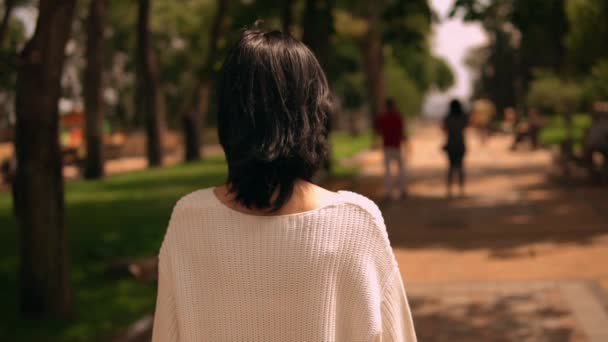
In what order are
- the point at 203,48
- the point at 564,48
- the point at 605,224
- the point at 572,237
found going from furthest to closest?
the point at 203,48 < the point at 564,48 < the point at 605,224 < the point at 572,237

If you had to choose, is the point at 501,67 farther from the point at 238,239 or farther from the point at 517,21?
the point at 238,239

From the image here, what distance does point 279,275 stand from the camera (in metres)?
2.14

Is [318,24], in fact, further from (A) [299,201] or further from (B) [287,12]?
(A) [299,201]

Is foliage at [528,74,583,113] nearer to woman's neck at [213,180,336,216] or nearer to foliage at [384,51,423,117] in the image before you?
woman's neck at [213,180,336,216]

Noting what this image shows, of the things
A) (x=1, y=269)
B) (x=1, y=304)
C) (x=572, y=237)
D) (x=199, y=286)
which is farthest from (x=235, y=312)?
(x=572, y=237)

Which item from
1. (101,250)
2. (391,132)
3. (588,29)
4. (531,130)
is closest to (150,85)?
(391,132)

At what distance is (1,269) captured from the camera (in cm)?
960

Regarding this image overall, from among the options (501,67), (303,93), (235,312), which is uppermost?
(303,93)

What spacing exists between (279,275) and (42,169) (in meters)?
5.59

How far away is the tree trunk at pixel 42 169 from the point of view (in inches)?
285

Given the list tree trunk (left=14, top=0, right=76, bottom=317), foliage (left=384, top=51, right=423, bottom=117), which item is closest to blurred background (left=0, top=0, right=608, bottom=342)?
tree trunk (left=14, top=0, right=76, bottom=317)

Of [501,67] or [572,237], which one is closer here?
[572,237]

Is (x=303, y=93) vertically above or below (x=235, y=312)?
above

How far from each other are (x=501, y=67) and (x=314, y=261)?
80.6 m
